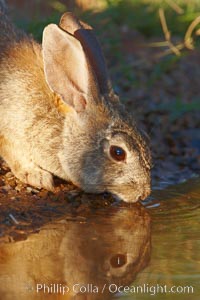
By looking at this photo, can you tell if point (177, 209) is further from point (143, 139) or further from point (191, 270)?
point (191, 270)

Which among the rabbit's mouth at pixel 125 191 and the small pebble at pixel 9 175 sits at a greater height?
the small pebble at pixel 9 175

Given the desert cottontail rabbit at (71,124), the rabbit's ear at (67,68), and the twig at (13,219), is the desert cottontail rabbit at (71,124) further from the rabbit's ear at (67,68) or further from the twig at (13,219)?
Result: the twig at (13,219)

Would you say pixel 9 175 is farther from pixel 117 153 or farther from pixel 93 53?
pixel 93 53

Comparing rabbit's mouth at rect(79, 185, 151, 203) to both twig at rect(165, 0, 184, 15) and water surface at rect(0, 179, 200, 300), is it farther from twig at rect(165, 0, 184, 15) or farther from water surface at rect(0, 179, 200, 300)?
twig at rect(165, 0, 184, 15)

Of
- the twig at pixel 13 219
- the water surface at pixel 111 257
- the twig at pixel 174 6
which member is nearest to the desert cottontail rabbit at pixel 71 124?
the water surface at pixel 111 257

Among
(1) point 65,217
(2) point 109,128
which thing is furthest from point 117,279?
(2) point 109,128

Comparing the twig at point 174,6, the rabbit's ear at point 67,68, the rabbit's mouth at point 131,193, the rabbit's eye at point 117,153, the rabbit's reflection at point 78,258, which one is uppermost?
the twig at point 174,6
